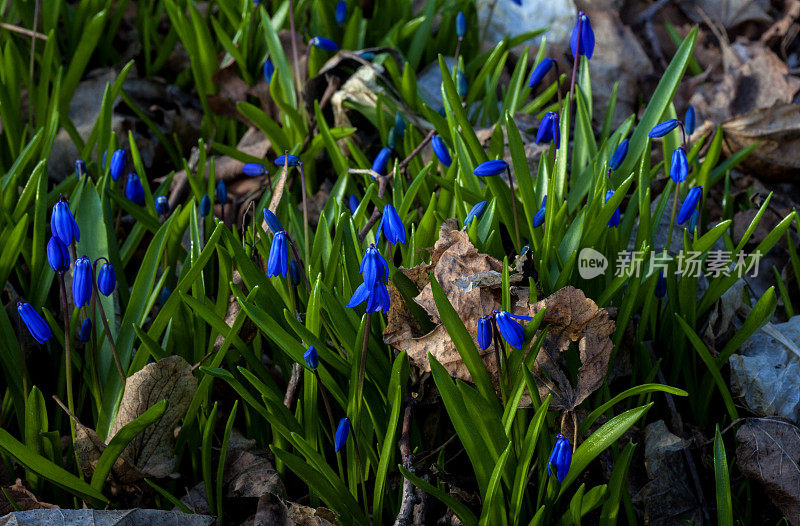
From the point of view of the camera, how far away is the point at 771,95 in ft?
13.4

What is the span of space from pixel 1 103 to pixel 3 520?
5.84 ft

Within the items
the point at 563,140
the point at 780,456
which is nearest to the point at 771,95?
the point at 563,140

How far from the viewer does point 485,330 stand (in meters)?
1.74

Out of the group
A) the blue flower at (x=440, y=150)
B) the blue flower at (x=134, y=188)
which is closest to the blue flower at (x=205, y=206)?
the blue flower at (x=134, y=188)

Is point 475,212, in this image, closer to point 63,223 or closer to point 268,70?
point 63,223

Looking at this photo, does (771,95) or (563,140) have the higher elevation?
(563,140)

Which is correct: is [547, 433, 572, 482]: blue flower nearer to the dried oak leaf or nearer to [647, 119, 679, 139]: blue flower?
the dried oak leaf

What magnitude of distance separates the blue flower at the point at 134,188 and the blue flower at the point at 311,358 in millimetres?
1141

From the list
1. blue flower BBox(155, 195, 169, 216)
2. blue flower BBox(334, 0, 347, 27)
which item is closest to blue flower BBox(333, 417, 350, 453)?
blue flower BBox(155, 195, 169, 216)

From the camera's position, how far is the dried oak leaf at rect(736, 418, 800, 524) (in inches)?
80.1

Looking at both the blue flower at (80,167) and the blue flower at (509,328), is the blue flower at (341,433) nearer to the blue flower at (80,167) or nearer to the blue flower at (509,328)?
the blue flower at (509,328)

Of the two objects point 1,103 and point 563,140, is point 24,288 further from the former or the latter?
point 563,140

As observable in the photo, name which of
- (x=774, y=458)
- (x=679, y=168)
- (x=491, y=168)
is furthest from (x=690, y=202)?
(x=774, y=458)

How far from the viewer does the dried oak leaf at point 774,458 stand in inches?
80.1
